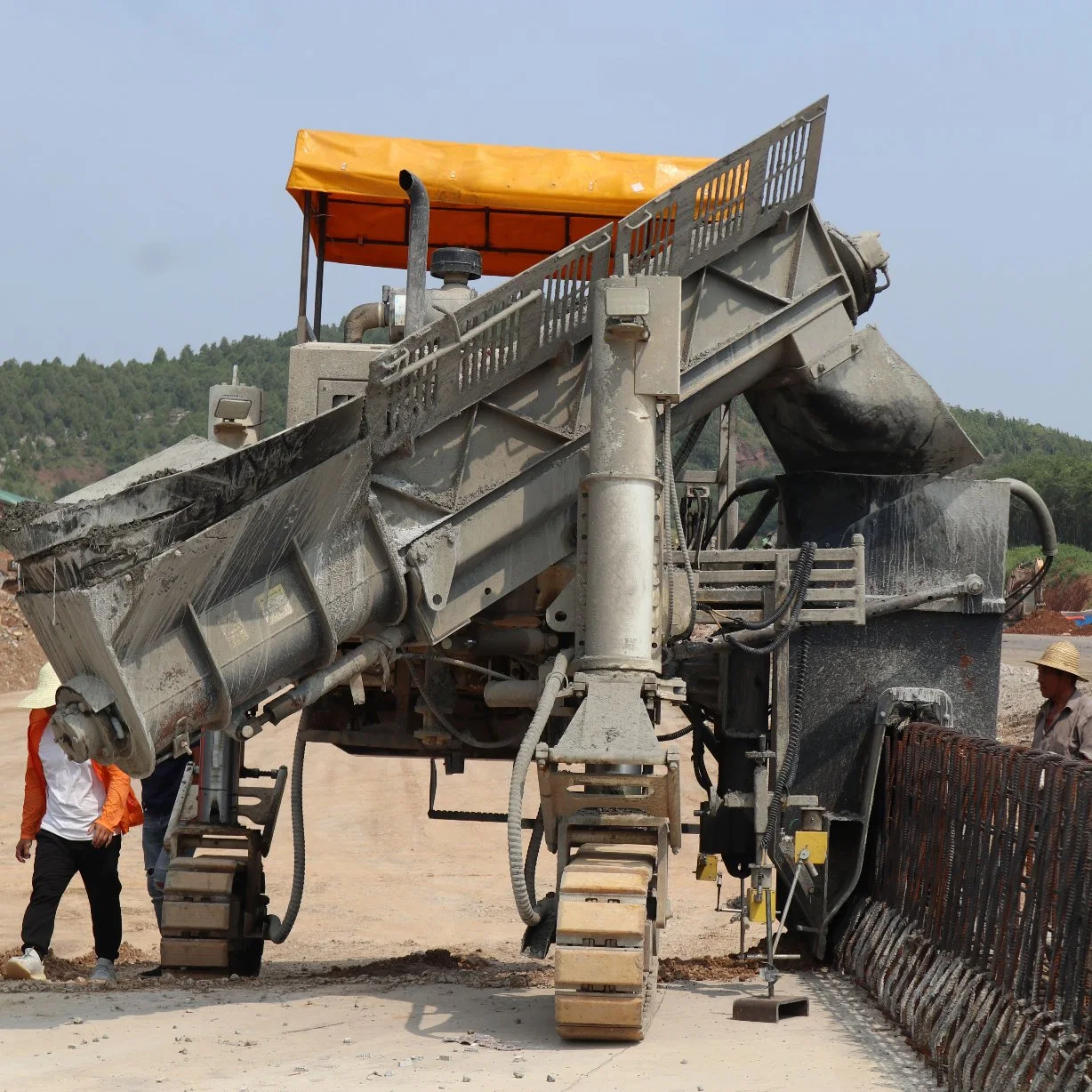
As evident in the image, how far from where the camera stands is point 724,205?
9.38 meters

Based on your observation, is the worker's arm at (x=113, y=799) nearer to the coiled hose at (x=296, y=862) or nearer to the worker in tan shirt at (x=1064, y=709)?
the coiled hose at (x=296, y=862)

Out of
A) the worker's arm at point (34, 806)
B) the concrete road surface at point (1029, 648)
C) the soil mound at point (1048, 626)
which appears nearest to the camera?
the worker's arm at point (34, 806)

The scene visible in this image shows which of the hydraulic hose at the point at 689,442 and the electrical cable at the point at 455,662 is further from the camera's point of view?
the hydraulic hose at the point at 689,442

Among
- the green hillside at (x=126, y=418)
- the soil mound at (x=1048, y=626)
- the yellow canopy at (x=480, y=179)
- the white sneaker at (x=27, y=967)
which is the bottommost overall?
the white sneaker at (x=27, y=967)

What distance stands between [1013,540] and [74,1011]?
7316 cm

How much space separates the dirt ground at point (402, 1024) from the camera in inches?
255

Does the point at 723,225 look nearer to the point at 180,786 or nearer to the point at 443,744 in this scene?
the point at 443,744

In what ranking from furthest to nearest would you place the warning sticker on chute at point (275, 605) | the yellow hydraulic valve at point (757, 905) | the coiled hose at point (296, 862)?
the coiled hose at point (296, 862) < the yellow hydraulic valve at point (757, 905) < the warning sticker on chute at point (275, 605)

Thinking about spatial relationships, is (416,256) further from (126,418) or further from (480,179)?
(126,418)

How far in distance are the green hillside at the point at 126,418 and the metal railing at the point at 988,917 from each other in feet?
295

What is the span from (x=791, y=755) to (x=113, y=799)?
3.83 metres

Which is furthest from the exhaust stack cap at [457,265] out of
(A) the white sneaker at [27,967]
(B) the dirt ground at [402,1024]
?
(A) the white sneaker at [27,967]

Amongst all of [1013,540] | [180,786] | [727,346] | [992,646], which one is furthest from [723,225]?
[1013,540]

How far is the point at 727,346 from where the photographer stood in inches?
371
